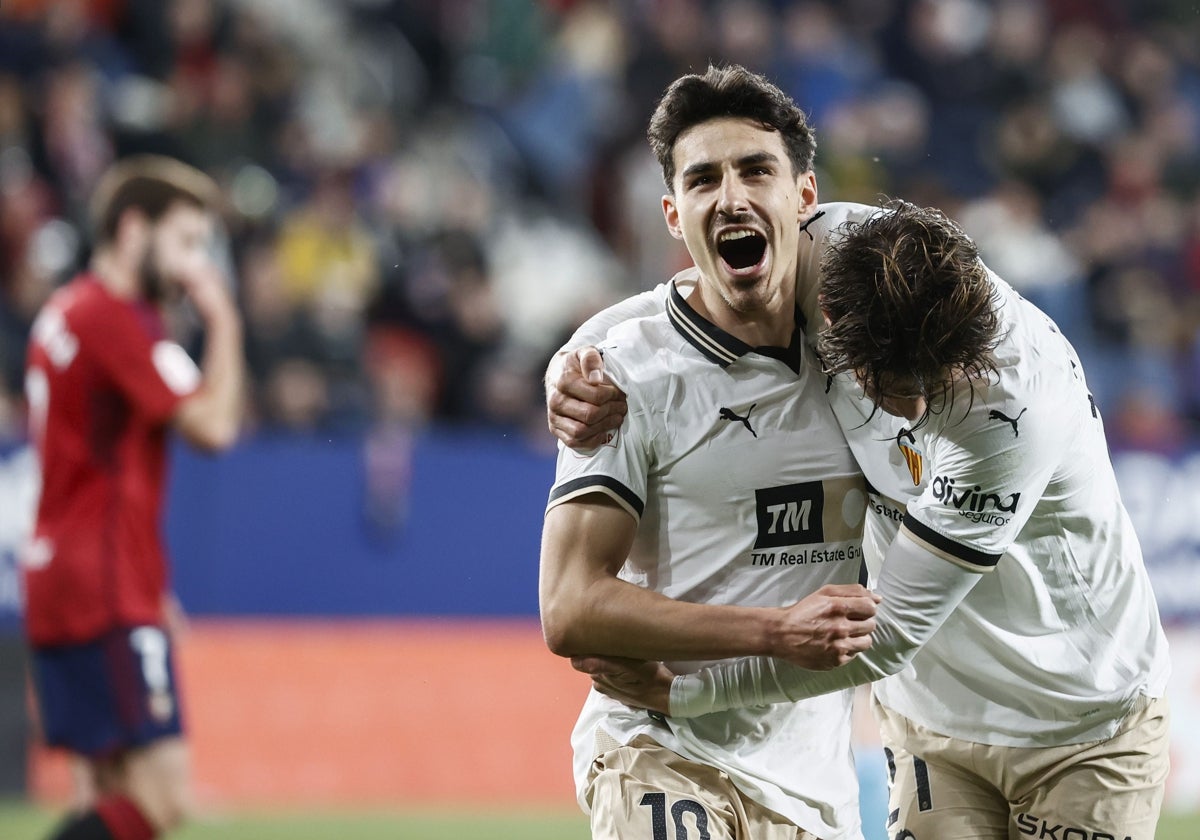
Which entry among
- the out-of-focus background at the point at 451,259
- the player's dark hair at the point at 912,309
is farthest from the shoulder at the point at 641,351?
the out-of-focus background at the point at 451,259

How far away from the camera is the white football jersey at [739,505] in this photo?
3742mm

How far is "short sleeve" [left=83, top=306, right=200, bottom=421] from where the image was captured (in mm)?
6145

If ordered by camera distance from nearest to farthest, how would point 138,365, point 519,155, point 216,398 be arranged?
point 138,365 → point 216,398 → point 519,155

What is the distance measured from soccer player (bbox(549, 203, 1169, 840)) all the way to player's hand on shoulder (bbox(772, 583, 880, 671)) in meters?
0.14

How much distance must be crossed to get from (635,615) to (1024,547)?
962 mm

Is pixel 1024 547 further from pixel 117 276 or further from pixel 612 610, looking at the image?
pixel 117 276

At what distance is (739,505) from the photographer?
375 cm

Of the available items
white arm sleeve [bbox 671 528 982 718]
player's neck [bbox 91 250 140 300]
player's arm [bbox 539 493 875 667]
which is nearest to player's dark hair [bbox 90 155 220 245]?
player's neck [bbox 91 250 140 300]

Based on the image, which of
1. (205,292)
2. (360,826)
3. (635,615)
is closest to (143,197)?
(205,292)

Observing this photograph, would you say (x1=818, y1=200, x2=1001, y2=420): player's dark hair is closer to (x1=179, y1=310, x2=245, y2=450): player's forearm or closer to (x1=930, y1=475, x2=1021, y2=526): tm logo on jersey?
(x1=930, y1=475, x2=1021, y2=526): tm logo on jersey

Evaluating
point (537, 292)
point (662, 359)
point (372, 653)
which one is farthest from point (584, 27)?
point (662, 359)

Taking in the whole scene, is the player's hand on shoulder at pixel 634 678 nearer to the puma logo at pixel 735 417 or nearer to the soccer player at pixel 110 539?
the puma logo at pixel 735 417

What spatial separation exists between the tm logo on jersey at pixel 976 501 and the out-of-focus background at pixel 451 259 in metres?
4.11

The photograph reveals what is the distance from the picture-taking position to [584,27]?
1270cm
